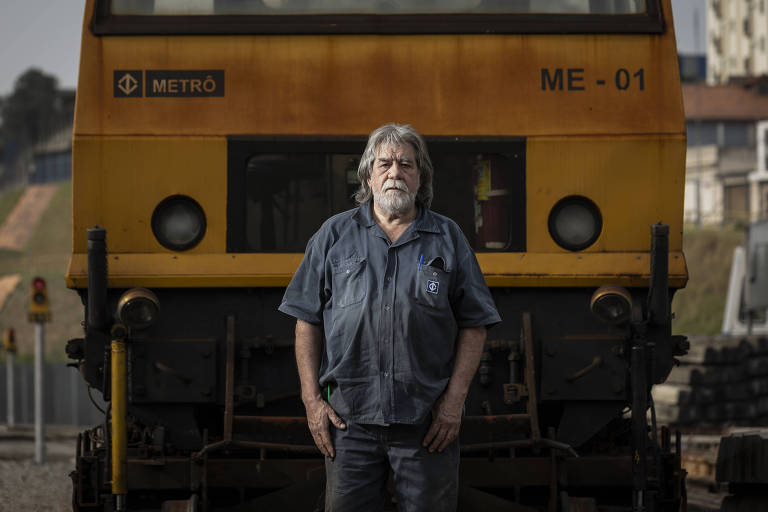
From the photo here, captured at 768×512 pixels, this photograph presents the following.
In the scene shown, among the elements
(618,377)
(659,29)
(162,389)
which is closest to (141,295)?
(162,389)

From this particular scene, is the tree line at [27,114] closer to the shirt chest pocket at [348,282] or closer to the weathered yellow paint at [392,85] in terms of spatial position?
the weathered yellow paint at [392,85]

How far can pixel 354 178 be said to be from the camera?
6.20 m

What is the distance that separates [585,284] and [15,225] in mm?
94481

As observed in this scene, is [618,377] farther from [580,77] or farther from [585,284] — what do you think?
[580,77]

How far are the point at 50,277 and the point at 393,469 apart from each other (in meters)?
73.9

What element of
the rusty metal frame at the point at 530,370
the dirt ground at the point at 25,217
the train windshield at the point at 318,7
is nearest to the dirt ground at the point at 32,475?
the train windshield at the point at 318,7

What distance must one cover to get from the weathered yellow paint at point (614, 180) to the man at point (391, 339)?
1756mm

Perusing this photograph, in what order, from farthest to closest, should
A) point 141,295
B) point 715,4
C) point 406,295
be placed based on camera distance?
1. point 715,4
2. point 141,295
3. point 406,295

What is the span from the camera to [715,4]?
8950cm

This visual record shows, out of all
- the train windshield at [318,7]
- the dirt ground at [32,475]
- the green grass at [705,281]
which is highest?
the train windshield at [318,7]

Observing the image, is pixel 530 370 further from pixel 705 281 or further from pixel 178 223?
pixel 705 281

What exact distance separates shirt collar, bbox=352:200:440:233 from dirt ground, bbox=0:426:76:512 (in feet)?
21.8


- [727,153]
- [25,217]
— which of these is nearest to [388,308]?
[727,153]

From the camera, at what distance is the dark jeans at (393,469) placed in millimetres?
4355
